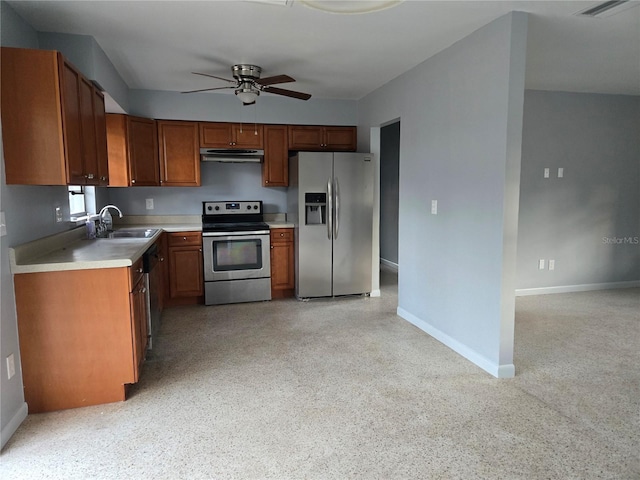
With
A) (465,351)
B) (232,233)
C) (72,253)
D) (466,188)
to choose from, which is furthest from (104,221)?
(465,351)

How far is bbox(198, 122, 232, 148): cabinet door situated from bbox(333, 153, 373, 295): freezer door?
1.32 m

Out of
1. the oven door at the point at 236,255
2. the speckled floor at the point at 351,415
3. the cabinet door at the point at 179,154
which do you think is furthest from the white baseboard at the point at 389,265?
the cabinet door at the point at 179,154

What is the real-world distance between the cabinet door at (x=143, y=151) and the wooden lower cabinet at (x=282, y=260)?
1.50 m

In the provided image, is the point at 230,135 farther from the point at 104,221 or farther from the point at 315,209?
the point at 104,221

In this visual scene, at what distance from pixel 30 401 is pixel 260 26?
2770 mm

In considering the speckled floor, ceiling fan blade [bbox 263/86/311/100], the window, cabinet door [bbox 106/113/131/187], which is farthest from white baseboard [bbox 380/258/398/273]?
the window

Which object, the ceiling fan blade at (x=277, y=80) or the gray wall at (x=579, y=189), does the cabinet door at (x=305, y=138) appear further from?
the gray wall at (x=579, y=189)

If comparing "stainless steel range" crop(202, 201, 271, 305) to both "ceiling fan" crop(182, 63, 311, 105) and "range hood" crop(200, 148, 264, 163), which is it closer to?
"range hood" crop(200, 148, 264, 163)

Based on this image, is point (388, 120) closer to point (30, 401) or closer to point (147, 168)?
point (147, 168)

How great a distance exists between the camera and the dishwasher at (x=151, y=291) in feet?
10.2

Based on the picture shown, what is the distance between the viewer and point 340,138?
521 cm

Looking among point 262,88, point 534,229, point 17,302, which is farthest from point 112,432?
point 534,229

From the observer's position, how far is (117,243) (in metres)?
3.13

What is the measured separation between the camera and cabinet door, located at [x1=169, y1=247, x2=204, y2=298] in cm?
453
